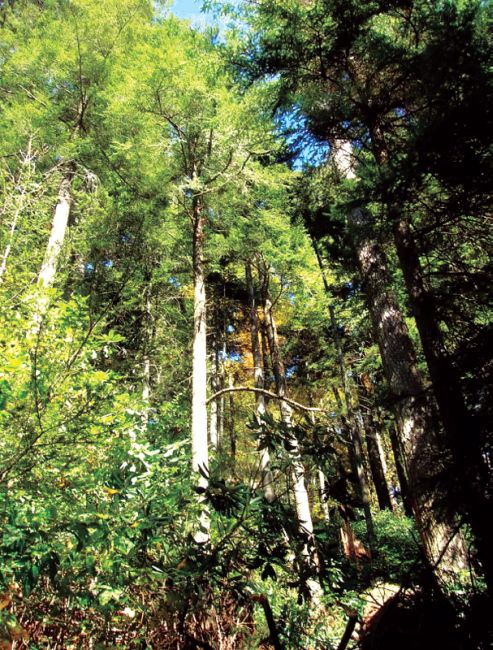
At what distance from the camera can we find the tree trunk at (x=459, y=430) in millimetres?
2281

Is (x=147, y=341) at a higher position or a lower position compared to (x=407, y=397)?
higher

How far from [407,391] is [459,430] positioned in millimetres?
2171

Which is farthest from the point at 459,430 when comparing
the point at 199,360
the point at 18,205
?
the point at 18,205

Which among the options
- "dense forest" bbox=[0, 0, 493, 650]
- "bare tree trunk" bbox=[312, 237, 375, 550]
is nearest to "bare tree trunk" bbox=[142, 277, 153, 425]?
"dense forest" bbox=[0, 0, 493, 650]

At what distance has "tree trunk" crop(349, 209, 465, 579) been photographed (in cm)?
395

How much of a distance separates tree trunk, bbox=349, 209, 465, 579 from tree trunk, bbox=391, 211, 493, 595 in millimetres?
321

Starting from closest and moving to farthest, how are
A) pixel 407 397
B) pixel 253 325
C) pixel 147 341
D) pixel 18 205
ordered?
pixel 407 397, pixel 18 205, pixel 147 341, pixel 253 325

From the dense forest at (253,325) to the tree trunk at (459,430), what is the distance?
0.05 feet

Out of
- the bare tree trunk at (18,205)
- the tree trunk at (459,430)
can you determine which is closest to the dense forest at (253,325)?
the tree trunk at (459,430)

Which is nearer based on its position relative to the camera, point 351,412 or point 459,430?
point 459,430

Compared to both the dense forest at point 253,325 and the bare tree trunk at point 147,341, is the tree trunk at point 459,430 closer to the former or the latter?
the dense forest at point 253,325

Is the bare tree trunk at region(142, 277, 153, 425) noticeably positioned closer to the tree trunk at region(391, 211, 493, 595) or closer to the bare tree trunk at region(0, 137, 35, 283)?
the bare tree trunk at region(0, 137, 35, 283)

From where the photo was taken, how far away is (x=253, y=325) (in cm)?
1095

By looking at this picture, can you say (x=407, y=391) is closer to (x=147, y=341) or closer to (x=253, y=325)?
(x=253, y=325)
